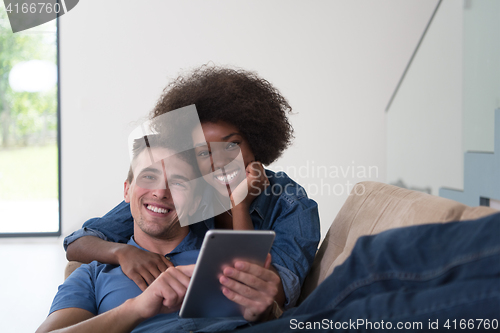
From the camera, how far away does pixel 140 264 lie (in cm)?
124

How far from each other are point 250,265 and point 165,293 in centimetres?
21

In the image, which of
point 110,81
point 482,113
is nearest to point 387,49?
point 482,113

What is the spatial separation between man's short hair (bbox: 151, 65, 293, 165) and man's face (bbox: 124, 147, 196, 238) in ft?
0.93

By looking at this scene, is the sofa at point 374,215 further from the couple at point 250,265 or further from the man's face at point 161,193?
the man's face at point 161,193

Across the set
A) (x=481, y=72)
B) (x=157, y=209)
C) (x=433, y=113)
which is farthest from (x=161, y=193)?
(x=433, y=113)

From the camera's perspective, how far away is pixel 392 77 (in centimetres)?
403

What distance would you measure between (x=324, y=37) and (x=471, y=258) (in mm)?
3608

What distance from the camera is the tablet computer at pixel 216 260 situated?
84 cm

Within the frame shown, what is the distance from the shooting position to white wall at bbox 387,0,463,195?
260cm

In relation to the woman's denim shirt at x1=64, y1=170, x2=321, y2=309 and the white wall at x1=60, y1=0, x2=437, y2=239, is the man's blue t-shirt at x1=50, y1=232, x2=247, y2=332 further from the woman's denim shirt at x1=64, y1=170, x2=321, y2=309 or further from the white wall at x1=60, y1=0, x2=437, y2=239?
the white wall at x1=60, y1=0, x2=437, y2=239

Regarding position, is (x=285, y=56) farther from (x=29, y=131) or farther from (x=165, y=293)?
(x=165, y=293)

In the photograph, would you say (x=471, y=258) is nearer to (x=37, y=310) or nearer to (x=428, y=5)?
(x=37, y=310)
